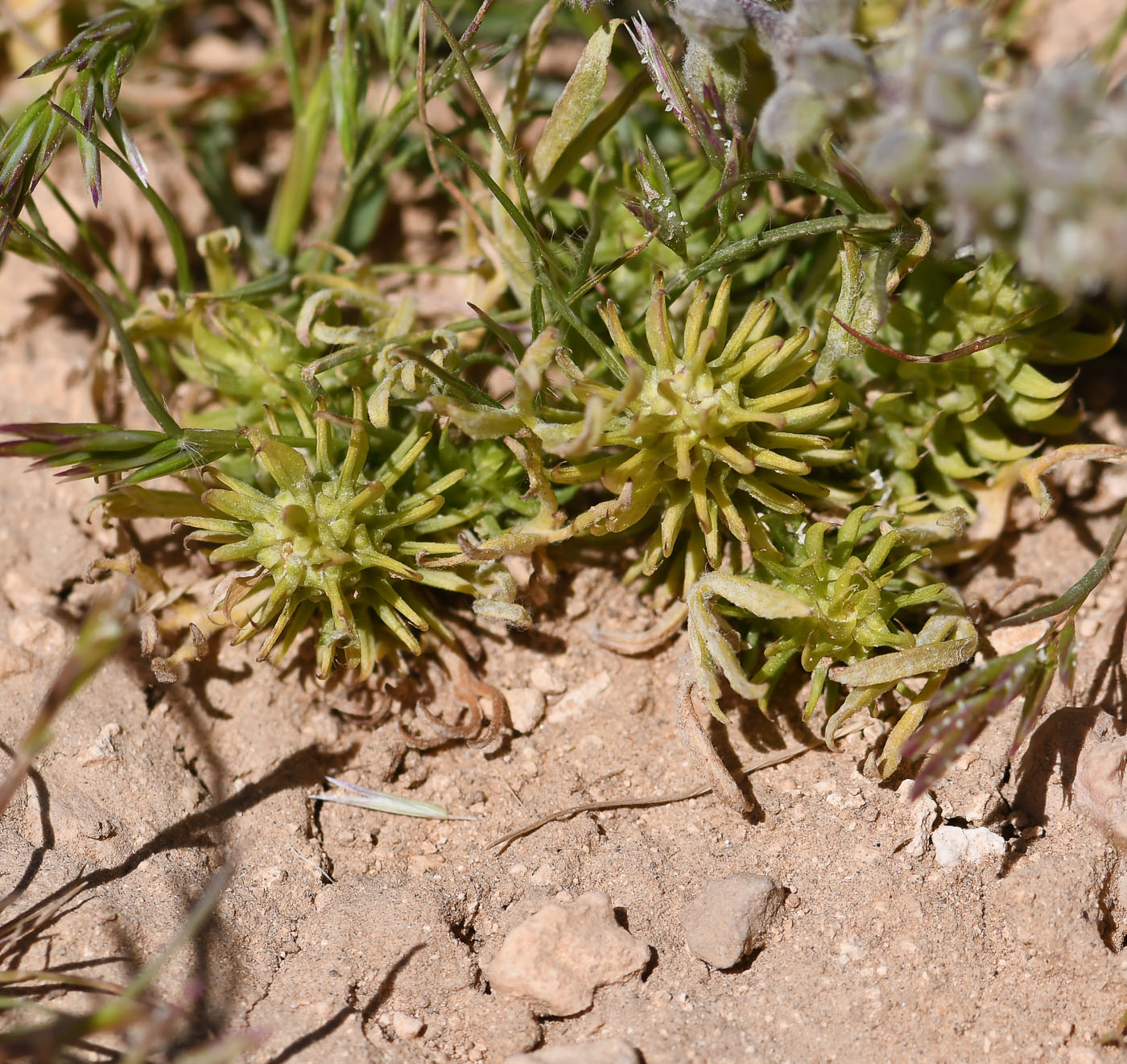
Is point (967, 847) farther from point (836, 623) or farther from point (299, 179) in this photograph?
point (299, 179)

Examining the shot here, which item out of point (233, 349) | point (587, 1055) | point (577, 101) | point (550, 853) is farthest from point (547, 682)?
point (577, 101)

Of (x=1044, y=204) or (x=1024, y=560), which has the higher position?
(x=1044, y=204)

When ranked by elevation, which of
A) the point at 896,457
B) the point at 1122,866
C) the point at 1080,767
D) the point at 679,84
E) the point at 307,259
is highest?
the point at 679,84

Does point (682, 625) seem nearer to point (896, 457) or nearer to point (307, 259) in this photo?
point (896, 457)

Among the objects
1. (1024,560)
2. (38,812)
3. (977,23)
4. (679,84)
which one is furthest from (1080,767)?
(38,812)

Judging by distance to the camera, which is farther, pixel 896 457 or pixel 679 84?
pixel 896 457

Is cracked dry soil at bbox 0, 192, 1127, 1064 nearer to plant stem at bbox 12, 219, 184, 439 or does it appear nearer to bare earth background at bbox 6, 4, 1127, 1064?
bare earth background at bbox 6, 4, 1127, 1064
